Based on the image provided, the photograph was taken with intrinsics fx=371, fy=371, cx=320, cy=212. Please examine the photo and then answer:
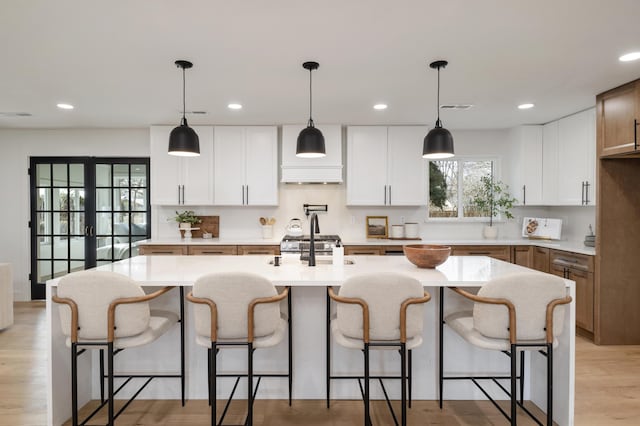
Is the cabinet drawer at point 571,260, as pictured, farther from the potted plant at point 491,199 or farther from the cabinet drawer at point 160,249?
the cabinet drawer at point 160,249

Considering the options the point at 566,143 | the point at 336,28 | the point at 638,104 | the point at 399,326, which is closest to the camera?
the point at 399,326

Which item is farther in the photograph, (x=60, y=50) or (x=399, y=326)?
(x=60, y=50)

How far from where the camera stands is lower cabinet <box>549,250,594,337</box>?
11.9 feet

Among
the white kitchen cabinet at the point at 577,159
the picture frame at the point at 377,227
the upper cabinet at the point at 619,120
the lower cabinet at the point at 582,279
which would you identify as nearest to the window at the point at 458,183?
the picture frame at the point at 377,227

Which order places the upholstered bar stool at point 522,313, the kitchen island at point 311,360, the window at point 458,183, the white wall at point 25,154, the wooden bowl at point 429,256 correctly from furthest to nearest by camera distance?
the window at point 458,183, the white wall at point 25,154, the kitchen island at point 311,360, the wooden bowl at point 429,256, the upholstered bar stool at point 522,313

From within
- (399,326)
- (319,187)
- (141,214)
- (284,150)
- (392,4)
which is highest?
(392,4)

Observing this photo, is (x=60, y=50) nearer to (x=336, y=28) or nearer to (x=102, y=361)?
(x=336, y=28)

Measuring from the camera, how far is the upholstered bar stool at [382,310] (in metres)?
1.85

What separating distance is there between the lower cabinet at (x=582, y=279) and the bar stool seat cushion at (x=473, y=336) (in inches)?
85.7

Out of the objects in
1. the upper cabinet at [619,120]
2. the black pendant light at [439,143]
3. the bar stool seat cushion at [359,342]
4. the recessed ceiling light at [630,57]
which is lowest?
the bar stool seat cushion at [359,342]

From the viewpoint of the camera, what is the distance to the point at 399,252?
14.9 ft

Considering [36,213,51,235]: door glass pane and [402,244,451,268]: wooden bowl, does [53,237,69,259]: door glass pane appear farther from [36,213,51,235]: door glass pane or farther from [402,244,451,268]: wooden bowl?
[402,244,451,268]: wooden bowl

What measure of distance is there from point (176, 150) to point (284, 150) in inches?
85.3

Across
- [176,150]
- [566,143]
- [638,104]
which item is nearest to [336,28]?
[176,150]
